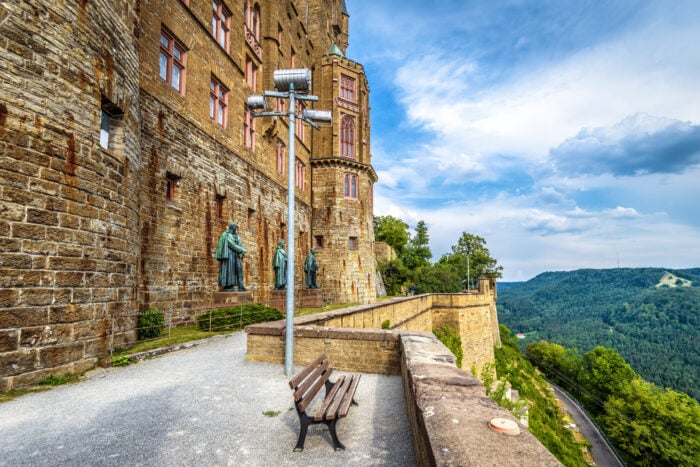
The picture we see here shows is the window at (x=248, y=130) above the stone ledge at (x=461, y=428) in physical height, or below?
above

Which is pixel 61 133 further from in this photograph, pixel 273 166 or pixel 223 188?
pixel 273 166

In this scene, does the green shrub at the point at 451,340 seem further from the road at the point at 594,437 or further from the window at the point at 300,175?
the road at the point at 594,437

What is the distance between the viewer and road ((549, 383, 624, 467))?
2978cm

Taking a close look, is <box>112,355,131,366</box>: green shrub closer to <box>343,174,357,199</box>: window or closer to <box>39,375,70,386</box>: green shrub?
<box>39,375,70,386</box>: green shrub

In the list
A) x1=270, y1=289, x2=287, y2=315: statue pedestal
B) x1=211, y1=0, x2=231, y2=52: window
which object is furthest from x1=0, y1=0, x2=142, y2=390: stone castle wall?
x1=270, y1=289, x2=287, y2=315: statue pedestal

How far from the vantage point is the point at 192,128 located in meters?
13.3

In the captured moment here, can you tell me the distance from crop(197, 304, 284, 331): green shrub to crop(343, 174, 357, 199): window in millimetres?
15333

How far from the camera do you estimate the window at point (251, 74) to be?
60.3 ft

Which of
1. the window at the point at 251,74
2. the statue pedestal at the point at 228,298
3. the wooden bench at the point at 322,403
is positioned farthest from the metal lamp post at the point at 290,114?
the window at the point at 251,74

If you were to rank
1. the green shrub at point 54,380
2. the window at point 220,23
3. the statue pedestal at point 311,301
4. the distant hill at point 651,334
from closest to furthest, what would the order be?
the green shrub at point 54,380 < the window at point 220,23 < the statue pedestal at point 311,301 < the distant hill at point 651,334

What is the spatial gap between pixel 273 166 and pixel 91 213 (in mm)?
13702

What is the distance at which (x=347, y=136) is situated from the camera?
28.0 m

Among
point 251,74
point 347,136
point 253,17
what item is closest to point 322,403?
point 251,74

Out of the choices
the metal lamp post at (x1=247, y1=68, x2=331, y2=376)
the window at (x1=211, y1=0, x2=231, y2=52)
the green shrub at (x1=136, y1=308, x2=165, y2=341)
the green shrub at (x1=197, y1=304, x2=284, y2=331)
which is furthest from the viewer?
the window at (x1=211, y1=0, x2=231, y2=52)
